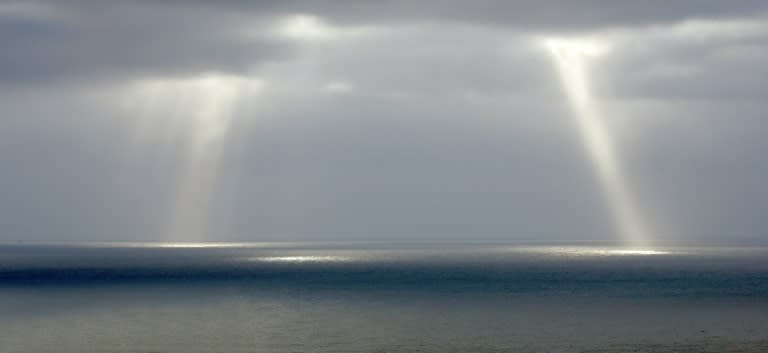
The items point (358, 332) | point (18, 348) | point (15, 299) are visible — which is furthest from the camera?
point (15, 299)

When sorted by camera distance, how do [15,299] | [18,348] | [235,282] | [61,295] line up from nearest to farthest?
[18,348] → [15,299] → [61,295] → [235,282]

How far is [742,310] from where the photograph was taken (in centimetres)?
9262

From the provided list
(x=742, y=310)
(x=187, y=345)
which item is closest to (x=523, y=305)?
(x=742, y=310)

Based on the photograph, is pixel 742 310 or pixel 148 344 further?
pixel 742 310

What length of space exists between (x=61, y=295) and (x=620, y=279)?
302ft

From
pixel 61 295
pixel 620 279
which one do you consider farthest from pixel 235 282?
pixel 620 279

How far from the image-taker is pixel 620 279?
160 m

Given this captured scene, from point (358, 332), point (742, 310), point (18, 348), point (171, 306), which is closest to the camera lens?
point (18, 348)

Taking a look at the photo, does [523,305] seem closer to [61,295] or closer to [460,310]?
[460,310]

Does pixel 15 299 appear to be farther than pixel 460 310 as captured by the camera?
Yes

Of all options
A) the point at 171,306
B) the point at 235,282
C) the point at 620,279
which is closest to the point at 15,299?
the point at 171,306

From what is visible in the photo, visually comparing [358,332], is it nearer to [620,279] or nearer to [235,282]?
[235,282]

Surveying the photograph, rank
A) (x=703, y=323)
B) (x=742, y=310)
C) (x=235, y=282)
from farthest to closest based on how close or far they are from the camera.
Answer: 1. (x=235, y=282)
2. (x=742, y=310)
3. (x=703, y=323)

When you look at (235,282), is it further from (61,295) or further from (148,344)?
(148,344)
